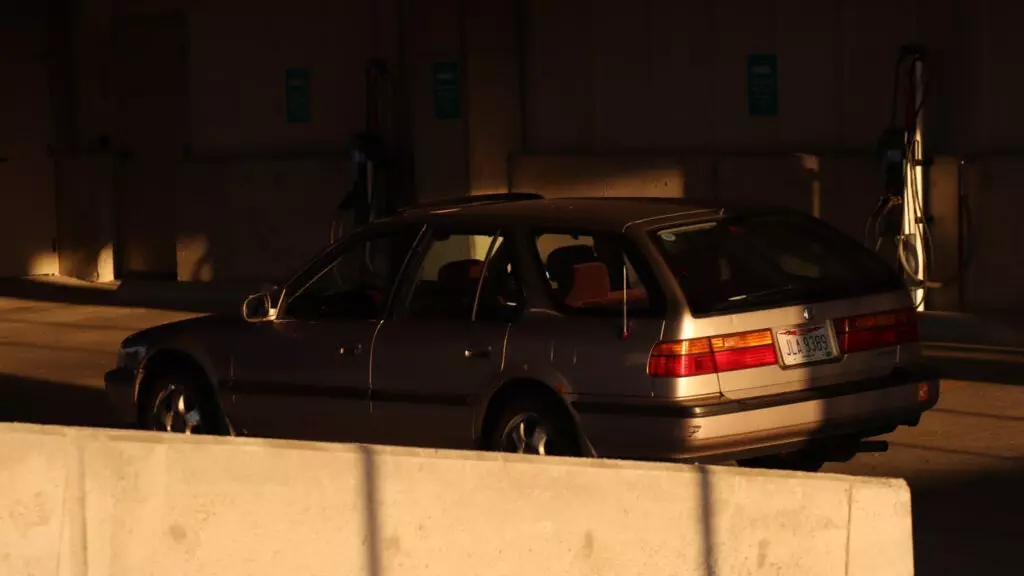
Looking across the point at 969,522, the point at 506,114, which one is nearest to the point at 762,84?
the point at 506,114

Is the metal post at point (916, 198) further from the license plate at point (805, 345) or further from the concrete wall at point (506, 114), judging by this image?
the license plate at point (805, 345)

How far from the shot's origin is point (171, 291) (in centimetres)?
2094

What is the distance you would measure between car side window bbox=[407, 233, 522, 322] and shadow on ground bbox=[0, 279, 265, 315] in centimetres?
949

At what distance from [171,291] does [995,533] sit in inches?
524

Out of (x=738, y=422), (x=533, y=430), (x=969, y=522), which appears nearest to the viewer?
(x=738, y=422)

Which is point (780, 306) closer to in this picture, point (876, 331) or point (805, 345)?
point (805, 345)

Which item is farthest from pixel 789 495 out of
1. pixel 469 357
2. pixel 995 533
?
pixel 469 357

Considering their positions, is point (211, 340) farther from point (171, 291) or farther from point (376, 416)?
point (171, 291)

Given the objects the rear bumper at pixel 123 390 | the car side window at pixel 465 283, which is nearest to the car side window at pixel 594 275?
the car side window at pixel 465 283

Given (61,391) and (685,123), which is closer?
(61,391)

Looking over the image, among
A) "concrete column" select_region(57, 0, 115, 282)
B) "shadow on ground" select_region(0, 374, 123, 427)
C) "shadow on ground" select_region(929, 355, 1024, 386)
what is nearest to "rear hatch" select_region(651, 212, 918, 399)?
"shadow on ground" select_region(929, 355, 1024, 386)

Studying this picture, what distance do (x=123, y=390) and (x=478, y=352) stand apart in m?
2.71

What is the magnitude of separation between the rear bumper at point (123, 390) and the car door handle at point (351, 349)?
166cm

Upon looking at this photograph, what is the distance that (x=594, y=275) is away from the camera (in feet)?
31.8
